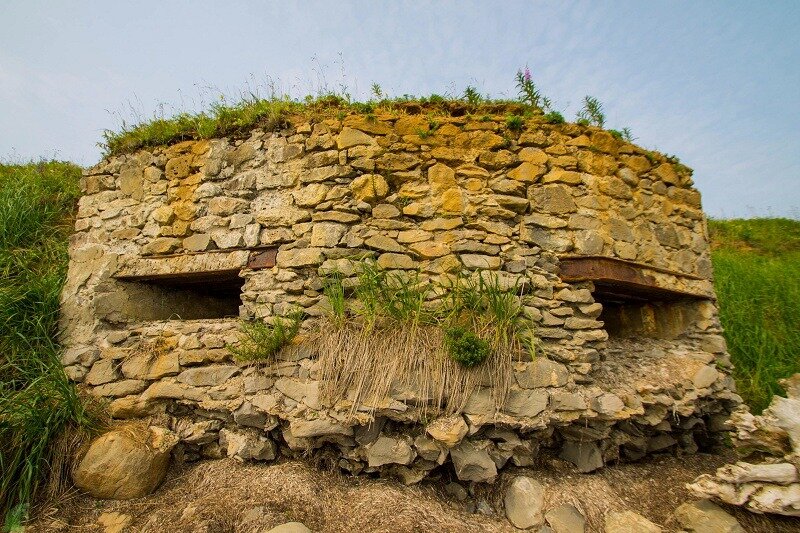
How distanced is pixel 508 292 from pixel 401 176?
4.55ft

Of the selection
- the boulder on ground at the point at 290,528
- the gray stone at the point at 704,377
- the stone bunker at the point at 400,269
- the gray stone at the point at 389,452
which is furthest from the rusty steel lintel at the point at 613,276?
the boulder on ground at the point at 290,528

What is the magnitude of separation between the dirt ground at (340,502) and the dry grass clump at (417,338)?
0.65 meters

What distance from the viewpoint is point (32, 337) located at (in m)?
4.24

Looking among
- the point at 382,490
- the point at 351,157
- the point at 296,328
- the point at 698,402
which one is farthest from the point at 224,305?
the point at 698,402

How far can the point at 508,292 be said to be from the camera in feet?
12.4

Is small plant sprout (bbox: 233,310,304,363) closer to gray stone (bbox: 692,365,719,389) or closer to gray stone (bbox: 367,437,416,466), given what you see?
gray stone (bbox: 367,437,416,466)

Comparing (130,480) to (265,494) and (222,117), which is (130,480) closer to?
(265,494)

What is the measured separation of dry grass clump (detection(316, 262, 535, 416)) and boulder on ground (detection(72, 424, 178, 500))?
5.13ft

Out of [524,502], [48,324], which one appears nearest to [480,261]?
[524,502]

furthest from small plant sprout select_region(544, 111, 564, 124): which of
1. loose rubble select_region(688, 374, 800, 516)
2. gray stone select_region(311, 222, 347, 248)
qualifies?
loose rubble select_region(688, 374, 800, 516)

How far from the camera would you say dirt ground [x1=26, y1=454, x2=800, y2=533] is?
10.3 feet

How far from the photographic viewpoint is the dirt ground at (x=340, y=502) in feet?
10.3

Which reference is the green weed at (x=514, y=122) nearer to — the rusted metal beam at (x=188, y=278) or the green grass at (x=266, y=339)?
the green grass at (x=266, y=339)

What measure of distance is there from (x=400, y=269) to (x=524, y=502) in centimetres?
201
